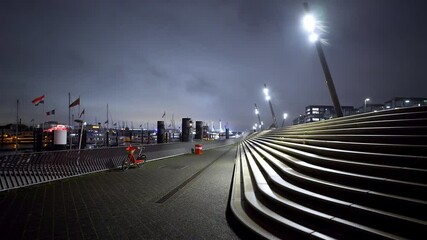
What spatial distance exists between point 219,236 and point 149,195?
3863 mm

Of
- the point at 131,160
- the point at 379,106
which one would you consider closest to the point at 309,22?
the point at 131,160

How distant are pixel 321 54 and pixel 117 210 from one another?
15214mm

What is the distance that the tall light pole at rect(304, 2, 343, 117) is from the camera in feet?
48.3

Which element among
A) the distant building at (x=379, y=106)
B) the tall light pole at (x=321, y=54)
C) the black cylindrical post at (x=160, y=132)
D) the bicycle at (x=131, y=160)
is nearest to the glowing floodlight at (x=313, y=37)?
the tall light pole at (x=321, y=54)

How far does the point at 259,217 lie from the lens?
18.1 ft

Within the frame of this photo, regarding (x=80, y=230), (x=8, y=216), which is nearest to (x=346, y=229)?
(x=80, y=230)

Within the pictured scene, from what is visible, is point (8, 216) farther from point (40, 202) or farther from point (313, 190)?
point (313, 190)

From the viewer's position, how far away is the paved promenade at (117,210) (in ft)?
16.7

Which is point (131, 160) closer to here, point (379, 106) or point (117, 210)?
point (117, 210)

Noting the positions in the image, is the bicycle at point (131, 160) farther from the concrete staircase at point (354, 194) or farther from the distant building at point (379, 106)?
the distant building at point (379, 106)

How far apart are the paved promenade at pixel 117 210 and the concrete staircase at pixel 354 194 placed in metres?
0.86

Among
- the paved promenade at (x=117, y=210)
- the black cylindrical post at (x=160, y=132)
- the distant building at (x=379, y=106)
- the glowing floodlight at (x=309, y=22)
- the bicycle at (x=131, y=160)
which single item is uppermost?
the glowing floodlight at (x=309, y=22)

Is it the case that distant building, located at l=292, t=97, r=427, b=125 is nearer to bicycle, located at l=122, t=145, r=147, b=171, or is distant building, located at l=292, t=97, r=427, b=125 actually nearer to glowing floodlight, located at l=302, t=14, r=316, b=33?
glowing floodlight, located at l=302, t=14, r=316, b=33

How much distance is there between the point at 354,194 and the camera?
4.70m
